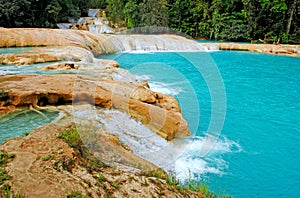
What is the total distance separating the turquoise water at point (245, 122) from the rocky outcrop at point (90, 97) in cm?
70

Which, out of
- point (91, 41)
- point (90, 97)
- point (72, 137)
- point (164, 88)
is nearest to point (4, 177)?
point (72, 137)

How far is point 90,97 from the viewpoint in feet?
16.3

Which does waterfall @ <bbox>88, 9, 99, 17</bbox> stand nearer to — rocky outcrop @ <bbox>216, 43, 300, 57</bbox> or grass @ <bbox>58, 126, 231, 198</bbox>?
rocky outcrop @ <bbox>216, 43, 300, 57</bbox>

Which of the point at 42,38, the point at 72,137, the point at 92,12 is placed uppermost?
the point at 92,12

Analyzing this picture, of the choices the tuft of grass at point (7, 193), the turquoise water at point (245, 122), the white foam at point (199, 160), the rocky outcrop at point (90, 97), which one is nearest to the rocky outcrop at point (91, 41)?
the turquoise water at point (245, 122)

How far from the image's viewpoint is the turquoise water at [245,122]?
13.7 feet

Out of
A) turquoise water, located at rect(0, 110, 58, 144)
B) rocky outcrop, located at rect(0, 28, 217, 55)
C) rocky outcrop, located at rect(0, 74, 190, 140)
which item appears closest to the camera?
turquoise water, located at rect(0, 110, 58, 144)

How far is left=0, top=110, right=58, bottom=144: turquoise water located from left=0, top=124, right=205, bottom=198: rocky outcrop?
3.75ft

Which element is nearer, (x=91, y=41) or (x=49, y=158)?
(x=49, y=158)

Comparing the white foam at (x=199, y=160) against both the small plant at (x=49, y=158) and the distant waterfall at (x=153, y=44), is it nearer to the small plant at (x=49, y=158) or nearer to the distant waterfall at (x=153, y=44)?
the small plant at (x=49, y=158)

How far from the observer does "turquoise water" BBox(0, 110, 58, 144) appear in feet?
12.3

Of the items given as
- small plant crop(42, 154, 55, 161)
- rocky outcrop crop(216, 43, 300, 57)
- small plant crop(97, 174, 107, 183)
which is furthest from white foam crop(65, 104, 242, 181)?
rocky outcrop crop(216, 43, 300, 57)

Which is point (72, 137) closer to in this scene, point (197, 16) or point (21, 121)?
point (21, 121)

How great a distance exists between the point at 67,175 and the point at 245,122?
5.33m
